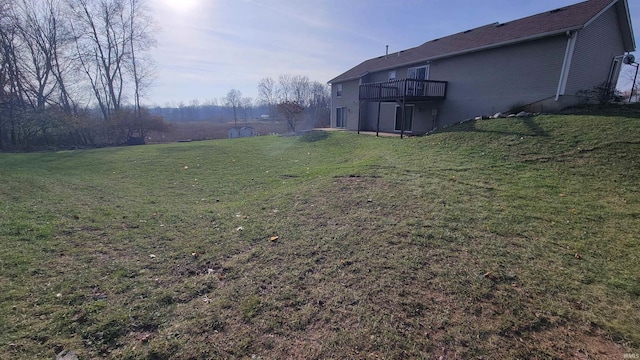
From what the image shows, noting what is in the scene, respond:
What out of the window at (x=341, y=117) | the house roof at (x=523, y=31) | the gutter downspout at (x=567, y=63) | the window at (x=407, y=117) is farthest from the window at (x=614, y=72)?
the window at (x=341, y=117)

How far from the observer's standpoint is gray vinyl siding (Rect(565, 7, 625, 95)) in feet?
36.1

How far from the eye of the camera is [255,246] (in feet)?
12.3

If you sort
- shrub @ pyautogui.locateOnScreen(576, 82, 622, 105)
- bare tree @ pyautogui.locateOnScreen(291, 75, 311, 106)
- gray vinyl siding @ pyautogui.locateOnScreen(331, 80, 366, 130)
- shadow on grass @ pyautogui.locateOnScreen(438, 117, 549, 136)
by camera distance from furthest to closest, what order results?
1. bare tree @ pyautogui.locateOnScreen(291, 75, 311, 106)
2. gray vinyl siding @ pyautogui.locateOnScreen(331, 80, 366, 130)
3. shrub @ pyautogui.locateOnScreen(576, 82, 622, 105)
4. shadow on grass @ pyautogui.locateOnScreen(438, 117, 549, 136)

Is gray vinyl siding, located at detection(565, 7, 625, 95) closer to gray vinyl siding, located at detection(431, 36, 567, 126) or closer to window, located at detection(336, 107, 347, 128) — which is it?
gray vinyl siding, located at detection(431, 36, 567, 126)

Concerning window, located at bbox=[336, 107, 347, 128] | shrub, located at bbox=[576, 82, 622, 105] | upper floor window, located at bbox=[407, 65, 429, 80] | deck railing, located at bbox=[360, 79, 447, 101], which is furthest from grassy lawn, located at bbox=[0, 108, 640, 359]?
window, located at bbox=[336, 107, 347, 128]

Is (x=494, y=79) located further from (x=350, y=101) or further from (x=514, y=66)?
(x=350, y=101)

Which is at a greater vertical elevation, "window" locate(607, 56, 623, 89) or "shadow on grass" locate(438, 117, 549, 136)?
"window" locate(607, 56, 623, 89)

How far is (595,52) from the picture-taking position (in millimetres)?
11773

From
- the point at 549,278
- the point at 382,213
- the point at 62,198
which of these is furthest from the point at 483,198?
the point at 62,198

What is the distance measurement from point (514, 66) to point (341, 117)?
44.3 feet

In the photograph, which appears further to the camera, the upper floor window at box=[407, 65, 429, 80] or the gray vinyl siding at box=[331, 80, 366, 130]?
the gray vinyl siding at box=[331, 80, 366, 130]

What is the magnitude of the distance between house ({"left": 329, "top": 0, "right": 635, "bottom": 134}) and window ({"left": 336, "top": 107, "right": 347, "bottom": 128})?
5.93 m

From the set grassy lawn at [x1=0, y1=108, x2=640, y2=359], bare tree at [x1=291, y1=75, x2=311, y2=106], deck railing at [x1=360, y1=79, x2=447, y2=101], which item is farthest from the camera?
bare tree at [x1=291, y1=75, x2=311, y2=106]

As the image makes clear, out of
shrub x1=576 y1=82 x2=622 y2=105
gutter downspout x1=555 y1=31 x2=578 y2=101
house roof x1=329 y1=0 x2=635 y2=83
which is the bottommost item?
shrub x1=576 y1=82 x2=622 y2=105
